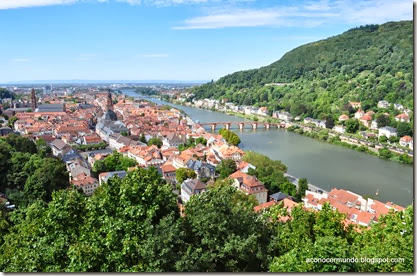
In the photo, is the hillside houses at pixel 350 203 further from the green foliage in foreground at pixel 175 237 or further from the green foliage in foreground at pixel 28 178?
the green foliage in foreground at pixel 28 178

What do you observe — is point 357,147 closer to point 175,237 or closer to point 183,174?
point 183,174

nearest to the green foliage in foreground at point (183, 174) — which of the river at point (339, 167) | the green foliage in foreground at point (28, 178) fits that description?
the green foliage in foreground at point (28, 178)

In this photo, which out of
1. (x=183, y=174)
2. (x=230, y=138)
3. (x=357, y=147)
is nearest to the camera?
(x=183, y=174)

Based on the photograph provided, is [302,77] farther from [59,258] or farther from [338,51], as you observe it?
[59,258]

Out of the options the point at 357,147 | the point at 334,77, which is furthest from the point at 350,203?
the point at 334,77

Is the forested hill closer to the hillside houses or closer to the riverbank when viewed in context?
the riverbank

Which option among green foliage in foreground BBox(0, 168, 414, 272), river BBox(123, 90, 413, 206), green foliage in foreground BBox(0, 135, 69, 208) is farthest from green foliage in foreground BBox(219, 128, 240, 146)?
green foliage in foreground BBox(0, 168, 414, 272)

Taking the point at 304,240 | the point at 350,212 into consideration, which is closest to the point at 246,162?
the point at 350,212
